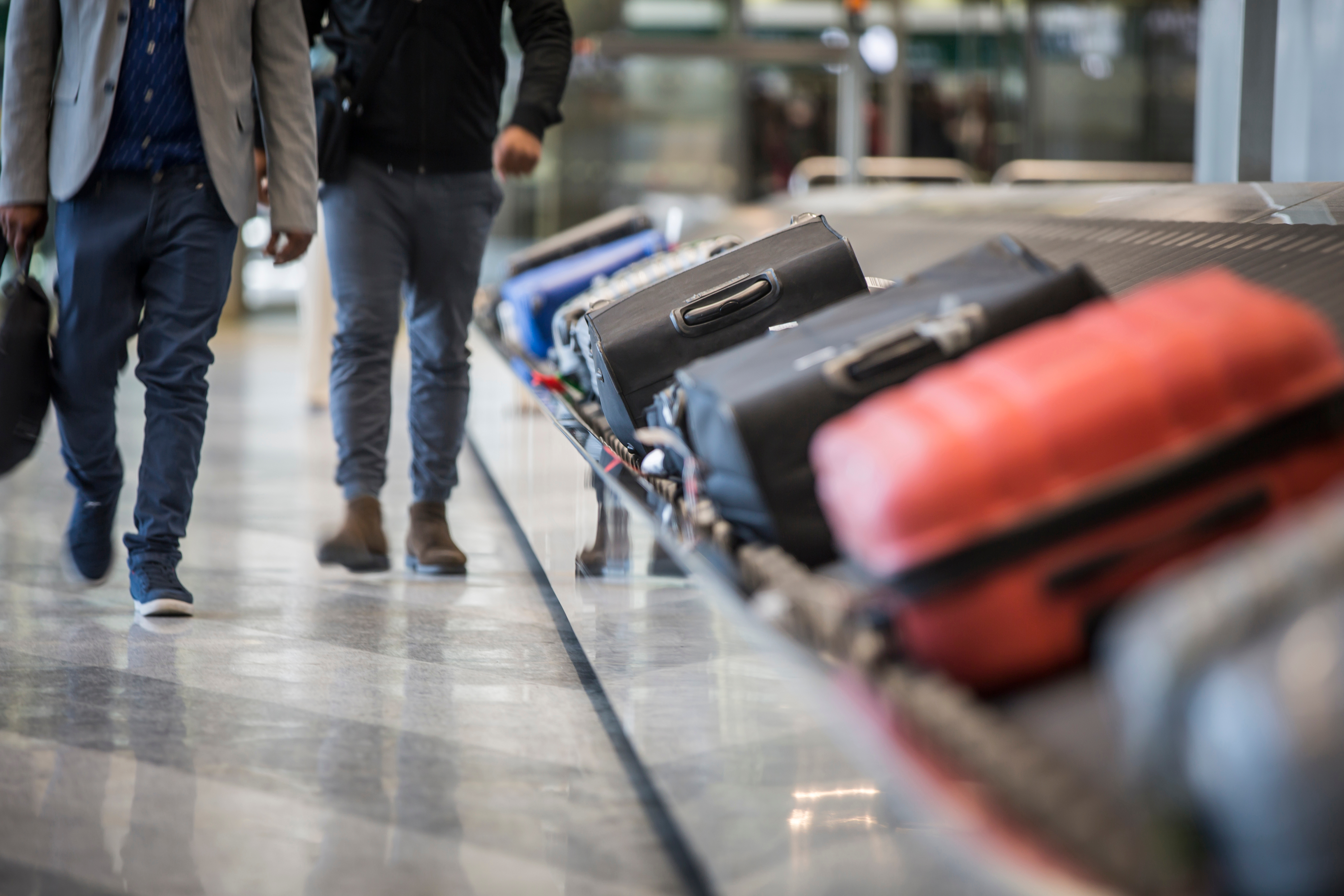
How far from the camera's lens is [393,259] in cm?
338

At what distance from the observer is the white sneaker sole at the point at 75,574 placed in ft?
10.5

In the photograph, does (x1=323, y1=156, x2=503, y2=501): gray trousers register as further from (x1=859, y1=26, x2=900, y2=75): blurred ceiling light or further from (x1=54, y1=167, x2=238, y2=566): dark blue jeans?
(x1=859, y1=26, x2=900, y2=75): blurred ceiling light

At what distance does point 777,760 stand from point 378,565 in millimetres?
2248

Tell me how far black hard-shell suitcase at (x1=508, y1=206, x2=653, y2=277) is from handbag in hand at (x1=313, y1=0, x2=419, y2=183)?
251cm

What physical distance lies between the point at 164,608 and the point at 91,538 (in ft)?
0.96

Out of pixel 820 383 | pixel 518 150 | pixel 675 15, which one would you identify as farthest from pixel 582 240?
pixel 675 15

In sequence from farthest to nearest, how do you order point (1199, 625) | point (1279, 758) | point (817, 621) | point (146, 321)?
point (146, 321)
point (817, 621)
point (1199, 625)
point (1279, 758)

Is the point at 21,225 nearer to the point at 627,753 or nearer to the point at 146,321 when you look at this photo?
the point at 146,321

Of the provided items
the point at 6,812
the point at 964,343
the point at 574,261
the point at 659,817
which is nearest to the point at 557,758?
the point at 659,817

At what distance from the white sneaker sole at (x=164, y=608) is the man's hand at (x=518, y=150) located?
4.29 ft

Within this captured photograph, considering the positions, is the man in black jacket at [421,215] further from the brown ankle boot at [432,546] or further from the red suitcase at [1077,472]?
the red suitcase at [1077,472]

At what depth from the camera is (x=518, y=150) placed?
3.40 m

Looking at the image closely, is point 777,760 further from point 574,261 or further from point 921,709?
point 574,261

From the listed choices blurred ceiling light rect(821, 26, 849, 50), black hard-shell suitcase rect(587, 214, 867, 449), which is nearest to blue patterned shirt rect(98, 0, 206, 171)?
black hard-shell suitcase rect(587, 214, 867, 449)
